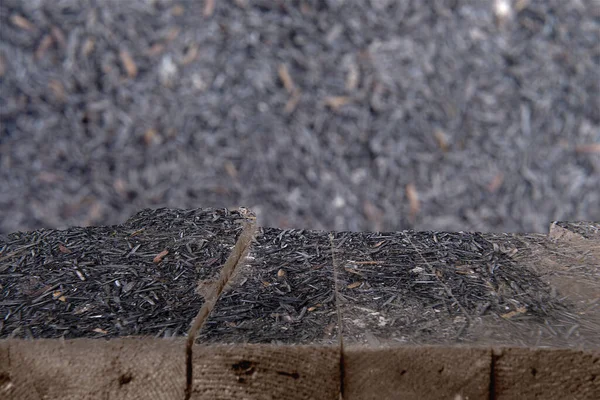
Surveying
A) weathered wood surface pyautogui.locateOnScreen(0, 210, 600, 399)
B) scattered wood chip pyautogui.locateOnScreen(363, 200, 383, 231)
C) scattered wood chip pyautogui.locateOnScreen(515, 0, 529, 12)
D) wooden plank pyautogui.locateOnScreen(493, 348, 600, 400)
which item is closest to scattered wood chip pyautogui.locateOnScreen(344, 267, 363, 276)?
weathered wood surface pyautogui.locateOnScreen(0, 210, 600, 399)

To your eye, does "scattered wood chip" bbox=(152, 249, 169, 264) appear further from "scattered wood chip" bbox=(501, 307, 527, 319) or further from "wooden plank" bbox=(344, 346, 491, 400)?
"scattered wood chip" bbox=(501, 307, 527, 319)

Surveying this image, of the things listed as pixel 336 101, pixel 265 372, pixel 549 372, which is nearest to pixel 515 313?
pixel 549 372

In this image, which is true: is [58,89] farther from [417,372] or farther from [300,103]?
[417,372]

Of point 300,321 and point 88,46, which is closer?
point 88,46

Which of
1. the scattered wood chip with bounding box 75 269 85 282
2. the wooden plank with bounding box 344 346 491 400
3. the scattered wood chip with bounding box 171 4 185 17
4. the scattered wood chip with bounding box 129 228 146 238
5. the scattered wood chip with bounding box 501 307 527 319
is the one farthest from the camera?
the scattered wood chip with bounding box 129 228 146 238

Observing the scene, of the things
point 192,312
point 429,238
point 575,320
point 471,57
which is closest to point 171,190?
point 471,57

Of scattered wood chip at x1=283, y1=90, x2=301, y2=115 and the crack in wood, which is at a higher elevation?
scattered wood chip at x1=283, y1=90, x2=301, y2=115
